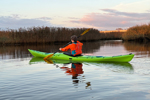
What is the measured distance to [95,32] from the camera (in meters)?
35.0

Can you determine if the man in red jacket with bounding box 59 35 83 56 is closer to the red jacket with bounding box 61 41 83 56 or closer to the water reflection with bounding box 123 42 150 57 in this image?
the red jacket with bounding box 61 41 83 56

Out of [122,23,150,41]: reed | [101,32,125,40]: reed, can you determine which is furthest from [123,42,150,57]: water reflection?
[101,32,125,40]: reed

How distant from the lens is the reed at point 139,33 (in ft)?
88.9

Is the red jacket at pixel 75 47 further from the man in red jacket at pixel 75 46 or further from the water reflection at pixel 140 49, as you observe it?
the water reflection at pixel 140 49

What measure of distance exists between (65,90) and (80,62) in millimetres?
4761

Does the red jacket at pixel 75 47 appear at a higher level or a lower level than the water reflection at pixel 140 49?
higher

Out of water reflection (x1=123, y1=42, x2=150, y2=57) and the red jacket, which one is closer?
the red jacket

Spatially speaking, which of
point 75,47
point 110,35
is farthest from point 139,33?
point 75,47

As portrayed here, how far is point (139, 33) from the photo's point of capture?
27453mm

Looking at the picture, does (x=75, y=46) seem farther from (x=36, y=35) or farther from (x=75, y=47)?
(x=36, y=35)

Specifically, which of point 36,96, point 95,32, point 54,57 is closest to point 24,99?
point 36,96

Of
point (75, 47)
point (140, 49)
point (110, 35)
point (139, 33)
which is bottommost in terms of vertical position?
point (140, 49)

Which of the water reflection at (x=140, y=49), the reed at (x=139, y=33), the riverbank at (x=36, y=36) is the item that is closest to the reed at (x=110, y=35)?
the reed at (x=139, y=33)

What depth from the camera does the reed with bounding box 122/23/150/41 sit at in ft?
88.9
